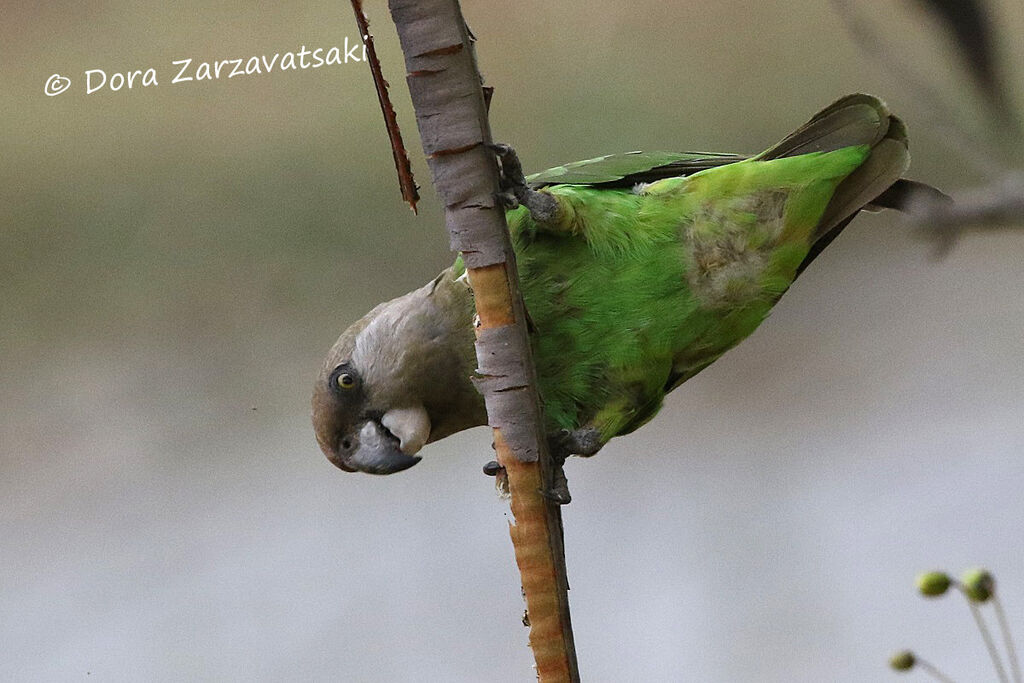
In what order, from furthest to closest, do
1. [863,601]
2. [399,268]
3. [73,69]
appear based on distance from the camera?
[399,268] → [863,601] → [73,69]

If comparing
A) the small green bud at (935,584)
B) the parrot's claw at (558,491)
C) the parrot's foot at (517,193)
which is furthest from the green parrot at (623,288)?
the small green bud at (935,584)

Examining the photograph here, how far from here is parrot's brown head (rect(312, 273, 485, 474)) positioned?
129 cm

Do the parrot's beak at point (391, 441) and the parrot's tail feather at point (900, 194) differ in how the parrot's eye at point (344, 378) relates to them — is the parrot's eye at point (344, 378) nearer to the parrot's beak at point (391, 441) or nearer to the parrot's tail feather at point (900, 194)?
the parrot's beak at point (391, 441)

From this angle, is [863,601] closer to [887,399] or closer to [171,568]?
[887,399]

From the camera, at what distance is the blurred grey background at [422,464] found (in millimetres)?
1786

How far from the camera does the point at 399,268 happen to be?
1956mm

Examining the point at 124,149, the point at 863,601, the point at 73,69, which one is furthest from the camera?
the point at 863,601

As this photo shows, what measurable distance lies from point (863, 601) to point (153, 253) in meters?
1.53

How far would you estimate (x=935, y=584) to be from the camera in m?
0.79

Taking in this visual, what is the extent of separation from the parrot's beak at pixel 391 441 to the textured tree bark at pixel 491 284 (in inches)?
15.5

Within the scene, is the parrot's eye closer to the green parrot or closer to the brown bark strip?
the green parrot

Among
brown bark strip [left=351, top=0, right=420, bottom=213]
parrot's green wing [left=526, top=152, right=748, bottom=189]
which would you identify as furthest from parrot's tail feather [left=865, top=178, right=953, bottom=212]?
brown bark strip [left=351, top=0, right=420, bottom=213]

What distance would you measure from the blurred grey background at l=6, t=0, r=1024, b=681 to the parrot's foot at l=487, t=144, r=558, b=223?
0.70 m

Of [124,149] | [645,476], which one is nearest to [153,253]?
[124,149]
